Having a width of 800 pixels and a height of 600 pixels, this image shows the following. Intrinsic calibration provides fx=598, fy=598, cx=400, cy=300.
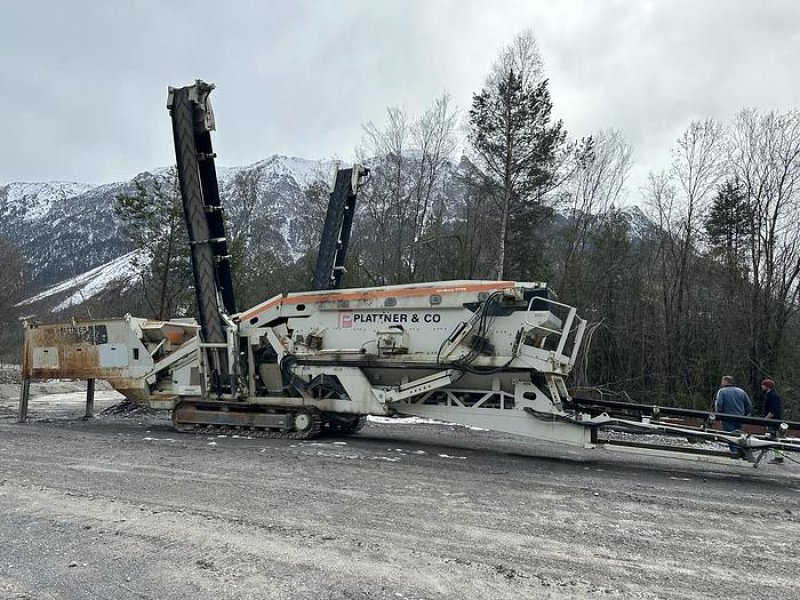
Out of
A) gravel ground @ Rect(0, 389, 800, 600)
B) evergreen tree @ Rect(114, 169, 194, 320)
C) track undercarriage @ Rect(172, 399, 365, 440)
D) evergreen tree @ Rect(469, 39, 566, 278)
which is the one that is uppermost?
evergreen tree @ Rect(469, 39, 566, 278)

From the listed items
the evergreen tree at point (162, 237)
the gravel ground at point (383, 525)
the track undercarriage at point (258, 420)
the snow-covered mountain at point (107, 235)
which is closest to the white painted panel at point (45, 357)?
the track undercarriage at point (258, 420)

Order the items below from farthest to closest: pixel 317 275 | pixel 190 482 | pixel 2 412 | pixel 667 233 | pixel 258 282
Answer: pixel 258 282 → pixel 667 233 → pixel 2 412 → pixel 317 275 → pixel 190 482

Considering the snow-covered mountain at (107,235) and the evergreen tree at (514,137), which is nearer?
the evergreen tree at (514,137)

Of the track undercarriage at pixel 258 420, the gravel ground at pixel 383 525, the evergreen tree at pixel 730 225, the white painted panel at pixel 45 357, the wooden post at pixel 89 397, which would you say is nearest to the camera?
the gravel ground at pixel 383 525

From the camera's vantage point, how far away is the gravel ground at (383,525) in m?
3.71

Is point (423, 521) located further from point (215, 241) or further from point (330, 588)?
point (215, 241)

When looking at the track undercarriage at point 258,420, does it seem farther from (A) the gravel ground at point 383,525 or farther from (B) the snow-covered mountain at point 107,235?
(B) the snow-covered mountain at point 107,235

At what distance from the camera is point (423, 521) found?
5.04m

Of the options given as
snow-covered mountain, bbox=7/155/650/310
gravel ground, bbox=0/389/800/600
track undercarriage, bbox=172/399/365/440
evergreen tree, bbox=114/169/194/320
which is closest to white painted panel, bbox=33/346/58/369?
track undercarriage, bbox=172/399/365/440

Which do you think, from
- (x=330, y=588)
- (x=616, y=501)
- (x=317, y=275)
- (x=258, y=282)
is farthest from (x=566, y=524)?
(x=258, y=282)

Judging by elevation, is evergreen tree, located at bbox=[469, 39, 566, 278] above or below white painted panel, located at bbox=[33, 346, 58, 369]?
above

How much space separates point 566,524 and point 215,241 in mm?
7493

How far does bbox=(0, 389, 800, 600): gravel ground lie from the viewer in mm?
3705

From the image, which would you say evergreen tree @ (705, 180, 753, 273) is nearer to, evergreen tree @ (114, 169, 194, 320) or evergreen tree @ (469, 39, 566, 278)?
evergreen tree @ (469, 39, 566, 278)
